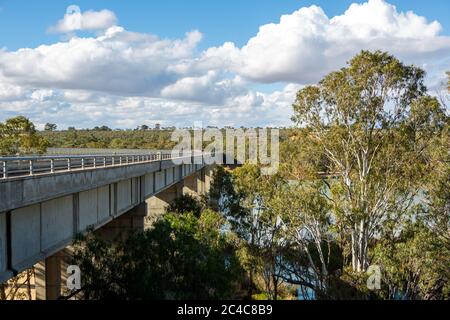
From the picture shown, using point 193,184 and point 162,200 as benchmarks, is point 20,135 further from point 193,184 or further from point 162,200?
point 193,184

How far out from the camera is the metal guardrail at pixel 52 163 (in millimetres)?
13109

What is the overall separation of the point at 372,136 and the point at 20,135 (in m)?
32.6

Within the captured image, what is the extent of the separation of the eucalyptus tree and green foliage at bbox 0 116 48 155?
90.7 ft

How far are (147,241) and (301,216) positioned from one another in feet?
60.0

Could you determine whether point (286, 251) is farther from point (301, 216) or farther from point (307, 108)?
point (307, 108)

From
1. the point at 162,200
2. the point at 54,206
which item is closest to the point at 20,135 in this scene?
the point at 162,200

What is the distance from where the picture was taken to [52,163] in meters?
15.0

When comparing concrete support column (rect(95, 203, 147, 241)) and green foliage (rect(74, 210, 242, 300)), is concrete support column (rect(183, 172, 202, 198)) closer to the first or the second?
concrete support column (rect(95, 203, 147, 241))

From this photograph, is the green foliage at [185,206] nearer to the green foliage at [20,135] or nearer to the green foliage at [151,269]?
the green foliage at [20,135]

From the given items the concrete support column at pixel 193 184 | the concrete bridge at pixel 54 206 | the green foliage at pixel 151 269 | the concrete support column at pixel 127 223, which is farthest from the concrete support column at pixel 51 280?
the concrete support column at pixel 193 184

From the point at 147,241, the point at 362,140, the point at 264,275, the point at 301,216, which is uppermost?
the point at 362,140
